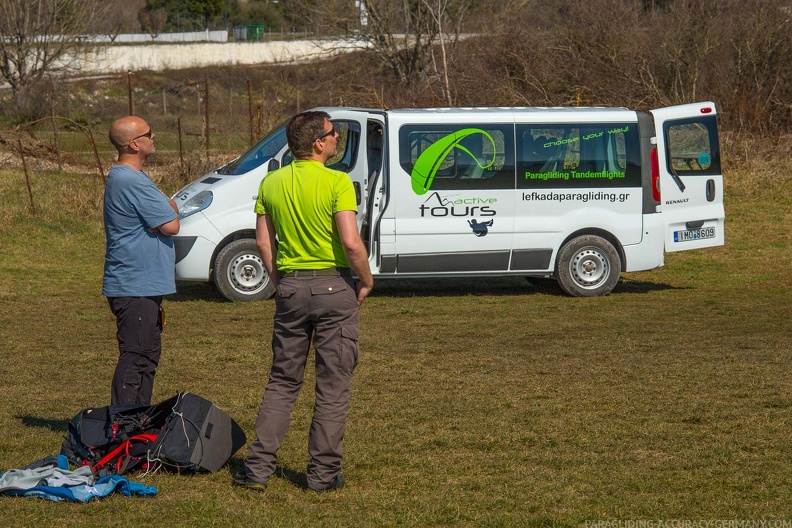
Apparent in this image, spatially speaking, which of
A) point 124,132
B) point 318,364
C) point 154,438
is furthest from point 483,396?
point 124,132

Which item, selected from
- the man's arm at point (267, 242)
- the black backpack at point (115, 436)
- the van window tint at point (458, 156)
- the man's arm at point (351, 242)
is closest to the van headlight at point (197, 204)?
the van window tint at point (458, 156)

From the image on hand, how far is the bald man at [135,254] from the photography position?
5438 millimetres

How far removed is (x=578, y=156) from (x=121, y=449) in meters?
7.98

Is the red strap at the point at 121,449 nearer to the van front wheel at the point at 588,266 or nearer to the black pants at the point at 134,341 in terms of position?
the black pants at the point at 134,341

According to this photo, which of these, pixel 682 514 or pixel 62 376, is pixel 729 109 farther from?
pixel 682 514

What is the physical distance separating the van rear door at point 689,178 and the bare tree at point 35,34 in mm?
31528

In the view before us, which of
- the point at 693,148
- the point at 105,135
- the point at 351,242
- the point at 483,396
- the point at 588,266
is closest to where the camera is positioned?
the point at 351,242

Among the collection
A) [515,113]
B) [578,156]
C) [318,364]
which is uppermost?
[515,113]

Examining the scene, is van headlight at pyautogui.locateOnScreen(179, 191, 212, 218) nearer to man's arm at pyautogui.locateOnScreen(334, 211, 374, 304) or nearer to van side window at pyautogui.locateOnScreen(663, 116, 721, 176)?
van side window at pyautogui.locateOnScreen(663, 116, 721, 176)

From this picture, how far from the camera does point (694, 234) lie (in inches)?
494

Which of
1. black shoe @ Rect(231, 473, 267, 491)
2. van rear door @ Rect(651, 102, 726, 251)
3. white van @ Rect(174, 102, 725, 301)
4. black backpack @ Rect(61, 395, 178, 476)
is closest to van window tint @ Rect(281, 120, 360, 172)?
white van @ Rect(174, 102, 725, 301)

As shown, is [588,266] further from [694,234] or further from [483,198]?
[483,198]

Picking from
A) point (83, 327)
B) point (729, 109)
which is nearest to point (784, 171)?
point (729, 109)

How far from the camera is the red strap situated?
513cm
